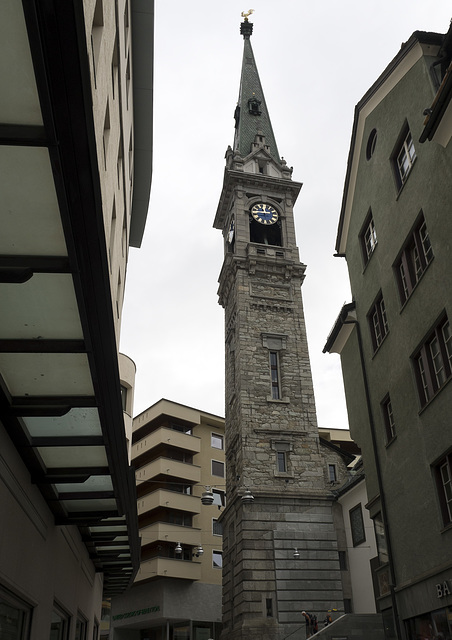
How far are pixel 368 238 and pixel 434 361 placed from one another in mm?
5911

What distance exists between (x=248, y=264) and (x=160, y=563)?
2134cm

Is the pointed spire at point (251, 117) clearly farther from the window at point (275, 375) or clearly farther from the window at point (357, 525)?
the window at point (357, 525)

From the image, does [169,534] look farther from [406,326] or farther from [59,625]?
[406,326]

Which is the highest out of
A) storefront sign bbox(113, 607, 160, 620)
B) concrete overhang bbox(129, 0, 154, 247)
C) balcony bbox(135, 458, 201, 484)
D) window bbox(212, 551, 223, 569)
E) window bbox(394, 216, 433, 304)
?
concrete overhang bbox(129, 0, 154, 247)

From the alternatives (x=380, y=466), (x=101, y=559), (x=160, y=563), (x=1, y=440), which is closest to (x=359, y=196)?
(x=380, y=466)

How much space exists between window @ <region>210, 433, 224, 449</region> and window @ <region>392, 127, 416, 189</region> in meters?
37.6

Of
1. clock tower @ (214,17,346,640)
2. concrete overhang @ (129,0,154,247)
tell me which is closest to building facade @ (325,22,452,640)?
concrete overhang @ (129,0,154,247)

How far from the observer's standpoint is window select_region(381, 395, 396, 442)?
16.4 metres

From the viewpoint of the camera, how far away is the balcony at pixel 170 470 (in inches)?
1770

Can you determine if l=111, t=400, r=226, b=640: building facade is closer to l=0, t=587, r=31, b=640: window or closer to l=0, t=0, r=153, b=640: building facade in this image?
l=0, t=0, r=153, b=640: building facade

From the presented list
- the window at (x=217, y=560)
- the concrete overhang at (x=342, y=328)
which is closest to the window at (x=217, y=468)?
the window at (x=217, y=560)

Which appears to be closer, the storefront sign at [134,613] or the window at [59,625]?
the window at [59,625]

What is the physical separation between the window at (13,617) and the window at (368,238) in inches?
513

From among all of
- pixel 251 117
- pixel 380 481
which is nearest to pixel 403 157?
pixel 380 481
